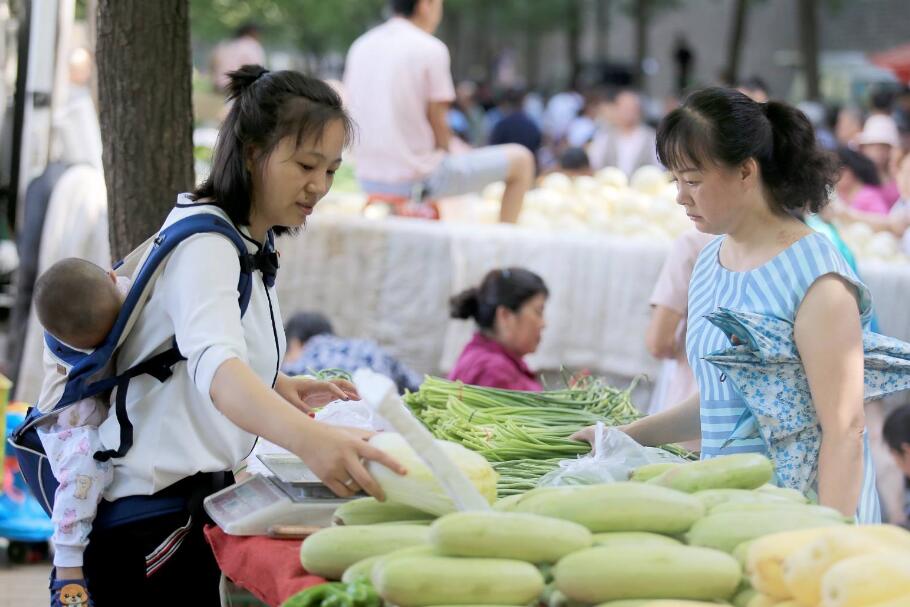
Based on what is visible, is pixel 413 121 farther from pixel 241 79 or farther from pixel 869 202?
pixel 241 79

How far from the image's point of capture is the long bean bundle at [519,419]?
3.21m

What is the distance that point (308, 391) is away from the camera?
3.10 metres

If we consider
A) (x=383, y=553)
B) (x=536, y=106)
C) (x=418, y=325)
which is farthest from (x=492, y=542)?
(x=536, y=106)

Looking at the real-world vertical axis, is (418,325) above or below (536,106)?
below

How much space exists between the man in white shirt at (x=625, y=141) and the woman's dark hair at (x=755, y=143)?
→ 883 centimetres

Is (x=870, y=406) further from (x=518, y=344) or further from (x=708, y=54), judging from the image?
(x=708, y=54)

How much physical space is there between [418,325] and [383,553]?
16.1ft

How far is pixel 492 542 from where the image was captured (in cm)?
206

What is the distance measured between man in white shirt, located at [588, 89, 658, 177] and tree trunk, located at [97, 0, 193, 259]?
810 centimetres

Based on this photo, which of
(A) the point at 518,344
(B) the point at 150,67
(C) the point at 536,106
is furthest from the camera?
(C) the point at 536,106

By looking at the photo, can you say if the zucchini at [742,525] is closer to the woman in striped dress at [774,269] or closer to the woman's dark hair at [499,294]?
the woman in striped dress at [774,269]

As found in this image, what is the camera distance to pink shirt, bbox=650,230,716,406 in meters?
4.41

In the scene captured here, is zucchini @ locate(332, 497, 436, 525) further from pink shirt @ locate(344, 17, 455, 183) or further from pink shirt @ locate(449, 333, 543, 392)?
pink shirt @ locate(344, 17, 455, 183)

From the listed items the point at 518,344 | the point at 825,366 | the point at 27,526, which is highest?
the point at 825,366
